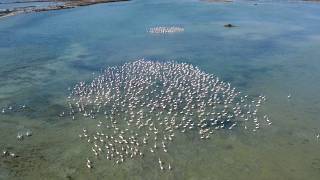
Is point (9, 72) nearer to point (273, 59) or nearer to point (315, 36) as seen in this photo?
point (273, 59)

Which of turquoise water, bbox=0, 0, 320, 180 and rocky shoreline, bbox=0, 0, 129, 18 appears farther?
rocky shoreline, bbox=0, 0, 129, 18

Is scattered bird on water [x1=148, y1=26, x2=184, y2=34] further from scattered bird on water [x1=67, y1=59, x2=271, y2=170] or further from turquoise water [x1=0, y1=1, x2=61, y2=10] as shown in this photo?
turquoise water [x1=0, y1=1, x2=61, y2=10]

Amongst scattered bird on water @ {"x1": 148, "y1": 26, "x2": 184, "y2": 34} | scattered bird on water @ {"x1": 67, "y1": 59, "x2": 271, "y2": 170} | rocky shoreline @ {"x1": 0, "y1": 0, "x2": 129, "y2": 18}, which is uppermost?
rocky shoreline @ {"x1": 0, "y1": 0, "x2": 129, "y2": 18}

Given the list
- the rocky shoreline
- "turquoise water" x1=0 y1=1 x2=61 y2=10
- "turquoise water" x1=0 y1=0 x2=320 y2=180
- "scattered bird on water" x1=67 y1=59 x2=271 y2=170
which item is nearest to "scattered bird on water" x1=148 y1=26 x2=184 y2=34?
"turquoise water" x1=0 y1=0 x2=320 y2=180

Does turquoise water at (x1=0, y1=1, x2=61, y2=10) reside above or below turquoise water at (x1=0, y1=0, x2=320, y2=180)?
above

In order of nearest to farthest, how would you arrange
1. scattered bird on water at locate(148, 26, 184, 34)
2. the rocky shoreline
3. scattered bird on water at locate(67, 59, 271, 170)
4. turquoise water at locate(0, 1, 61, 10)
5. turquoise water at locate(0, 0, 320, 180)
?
turquoise water at locate(0, 0, 320, 180) < scattered bird on water at locate(67, 59, 271, 170) < scattered bird on water at locate(148, 26, 184, 34) < the rocky shoreline < turquoise water at locate(0, 1, 61, 10)

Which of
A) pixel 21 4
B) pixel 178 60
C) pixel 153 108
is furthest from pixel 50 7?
pixel 153 108
